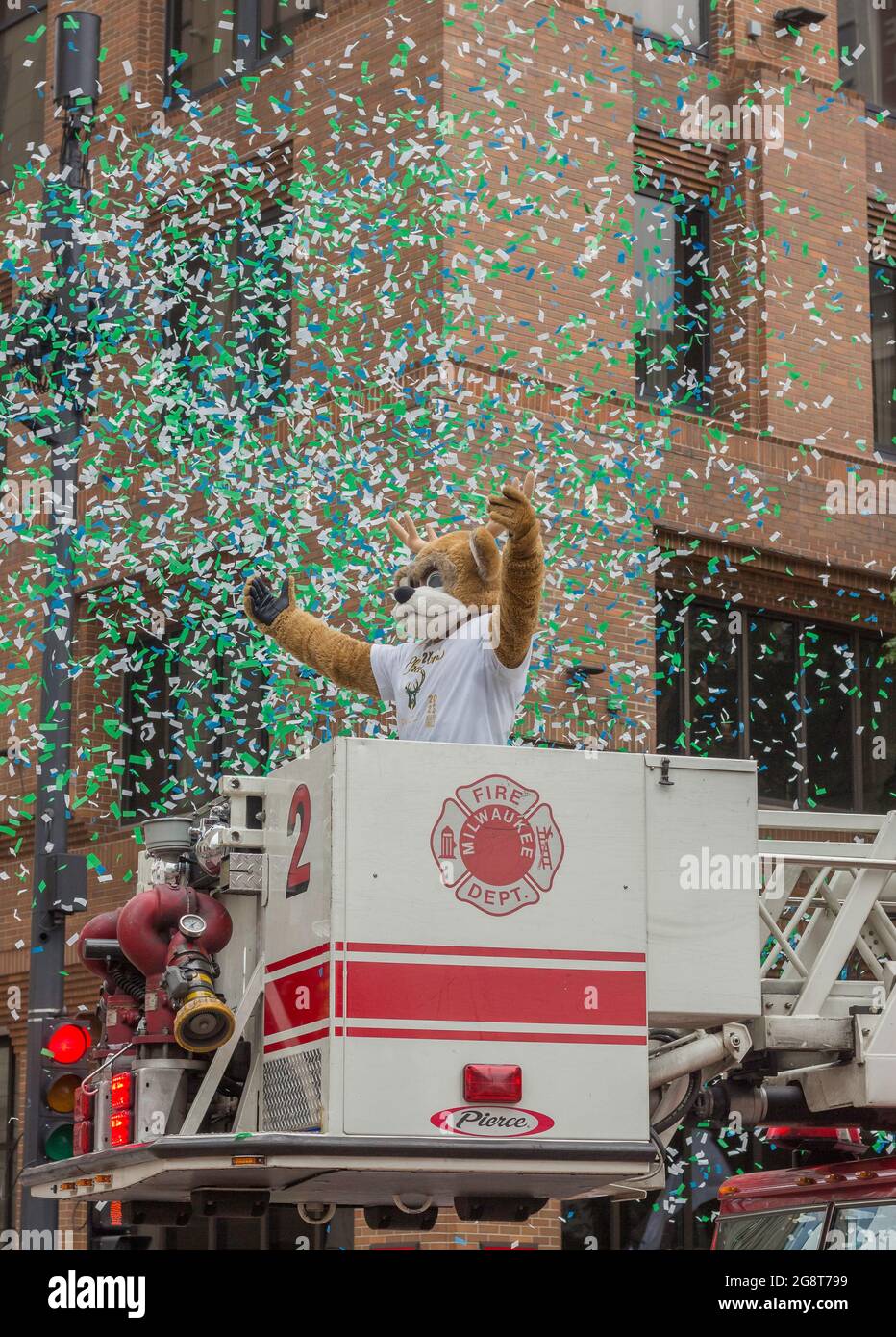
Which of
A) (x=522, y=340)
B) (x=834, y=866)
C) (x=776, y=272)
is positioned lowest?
(x=834, y=866)

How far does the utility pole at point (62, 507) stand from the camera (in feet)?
36.6

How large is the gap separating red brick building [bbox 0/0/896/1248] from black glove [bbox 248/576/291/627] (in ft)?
18.8

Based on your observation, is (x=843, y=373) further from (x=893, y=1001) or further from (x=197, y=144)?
(x=893, y=1001)

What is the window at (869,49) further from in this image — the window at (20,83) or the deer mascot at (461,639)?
the deer mascot at (461,639)

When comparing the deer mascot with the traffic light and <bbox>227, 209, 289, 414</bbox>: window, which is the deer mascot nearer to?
the traffic light

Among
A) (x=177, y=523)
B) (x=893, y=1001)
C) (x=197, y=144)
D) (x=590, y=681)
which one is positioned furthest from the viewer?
(x=197, y=144)

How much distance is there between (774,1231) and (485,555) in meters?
3.16

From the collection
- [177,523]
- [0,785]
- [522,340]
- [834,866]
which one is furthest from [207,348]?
[834,866]

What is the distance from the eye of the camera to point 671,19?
1884cm

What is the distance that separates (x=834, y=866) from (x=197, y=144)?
12.3m

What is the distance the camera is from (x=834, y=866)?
817 cm

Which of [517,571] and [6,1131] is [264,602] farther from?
[6,1131]

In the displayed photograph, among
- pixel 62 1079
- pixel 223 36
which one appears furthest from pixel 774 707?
pixel 62 1079
